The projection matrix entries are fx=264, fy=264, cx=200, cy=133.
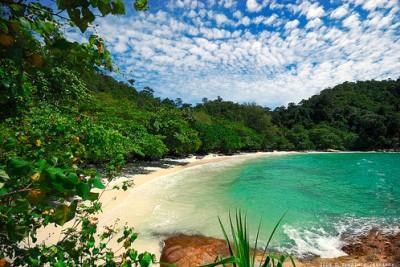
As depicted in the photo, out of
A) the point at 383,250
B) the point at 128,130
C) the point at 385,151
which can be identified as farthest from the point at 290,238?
the point at 385,151

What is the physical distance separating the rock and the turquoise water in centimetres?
79

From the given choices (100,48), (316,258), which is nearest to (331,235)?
(316,258)

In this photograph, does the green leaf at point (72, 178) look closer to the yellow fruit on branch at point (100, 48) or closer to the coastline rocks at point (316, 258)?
the yellow fruit on branch at point (100, 48)

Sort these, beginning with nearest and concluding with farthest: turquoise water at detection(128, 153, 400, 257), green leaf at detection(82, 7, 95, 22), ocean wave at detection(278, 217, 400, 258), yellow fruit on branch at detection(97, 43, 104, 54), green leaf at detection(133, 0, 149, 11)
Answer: green leaf at detection(82, 7, 95, 22) < green leaf at detection(133, 0, 149, 11) < yellow fruit on branch at detection(97, 43, 104, 54) < ocean wave at detection(278, 217, 400, 258) < turquoise water at detection(128, 153, 400, 257)

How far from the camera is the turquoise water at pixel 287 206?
29.5ft

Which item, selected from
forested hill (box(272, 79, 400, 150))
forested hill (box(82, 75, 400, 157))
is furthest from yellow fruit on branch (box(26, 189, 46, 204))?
forested hill (box(272, 79, 400, 150))

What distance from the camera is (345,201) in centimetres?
1438

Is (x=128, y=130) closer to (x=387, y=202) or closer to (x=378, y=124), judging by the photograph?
(x=387, y=202)

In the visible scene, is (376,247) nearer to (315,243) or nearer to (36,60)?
(315,243)

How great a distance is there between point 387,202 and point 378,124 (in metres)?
53.6

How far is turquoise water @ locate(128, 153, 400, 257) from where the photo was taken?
29.5 feet

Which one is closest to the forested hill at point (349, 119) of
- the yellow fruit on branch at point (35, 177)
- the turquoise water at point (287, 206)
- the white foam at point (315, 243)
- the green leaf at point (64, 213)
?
the turquoise water at point (287, 206)

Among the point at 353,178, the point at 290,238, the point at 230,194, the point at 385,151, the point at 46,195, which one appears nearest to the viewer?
the point at 46,195

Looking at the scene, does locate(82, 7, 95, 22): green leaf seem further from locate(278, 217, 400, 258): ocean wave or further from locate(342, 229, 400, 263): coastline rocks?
locate(342, 229, 400, 263): coastline rocks
